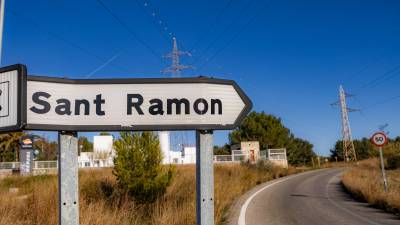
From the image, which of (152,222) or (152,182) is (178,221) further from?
(152,182)

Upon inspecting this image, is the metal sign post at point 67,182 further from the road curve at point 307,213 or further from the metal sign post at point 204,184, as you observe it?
the road curve at point 307,213

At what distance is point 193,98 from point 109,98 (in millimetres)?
593

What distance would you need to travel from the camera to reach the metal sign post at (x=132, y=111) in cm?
268

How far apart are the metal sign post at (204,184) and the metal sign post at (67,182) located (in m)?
0.83

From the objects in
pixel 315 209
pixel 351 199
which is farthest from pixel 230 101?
pixel 351 199

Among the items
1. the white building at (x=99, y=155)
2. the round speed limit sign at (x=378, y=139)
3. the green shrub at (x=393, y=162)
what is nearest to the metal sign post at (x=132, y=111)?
the round speed limit sign at (x=378, y=139)

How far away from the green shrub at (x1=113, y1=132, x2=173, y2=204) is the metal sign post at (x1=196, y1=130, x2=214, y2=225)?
10.6m

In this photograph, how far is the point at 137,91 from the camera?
9.39 ft

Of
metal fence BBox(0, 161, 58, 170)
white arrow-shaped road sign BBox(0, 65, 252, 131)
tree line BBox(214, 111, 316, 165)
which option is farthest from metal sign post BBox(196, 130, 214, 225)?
tree line BBox(214, 111, 316, 165)

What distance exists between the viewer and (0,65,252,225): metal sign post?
8.79 feet

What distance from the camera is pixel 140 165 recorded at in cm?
1376

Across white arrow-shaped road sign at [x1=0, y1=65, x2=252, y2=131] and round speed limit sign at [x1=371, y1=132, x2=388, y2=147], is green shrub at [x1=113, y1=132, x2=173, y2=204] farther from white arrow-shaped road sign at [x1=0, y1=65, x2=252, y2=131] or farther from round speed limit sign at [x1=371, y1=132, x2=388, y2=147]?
white arrow-shaped road sign at [x1=0, y1=65, x2=252, y2=131]

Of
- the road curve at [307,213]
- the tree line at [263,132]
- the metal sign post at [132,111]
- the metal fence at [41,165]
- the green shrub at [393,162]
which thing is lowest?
the road curve at [307,213]

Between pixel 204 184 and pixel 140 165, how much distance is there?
11.3 meters
